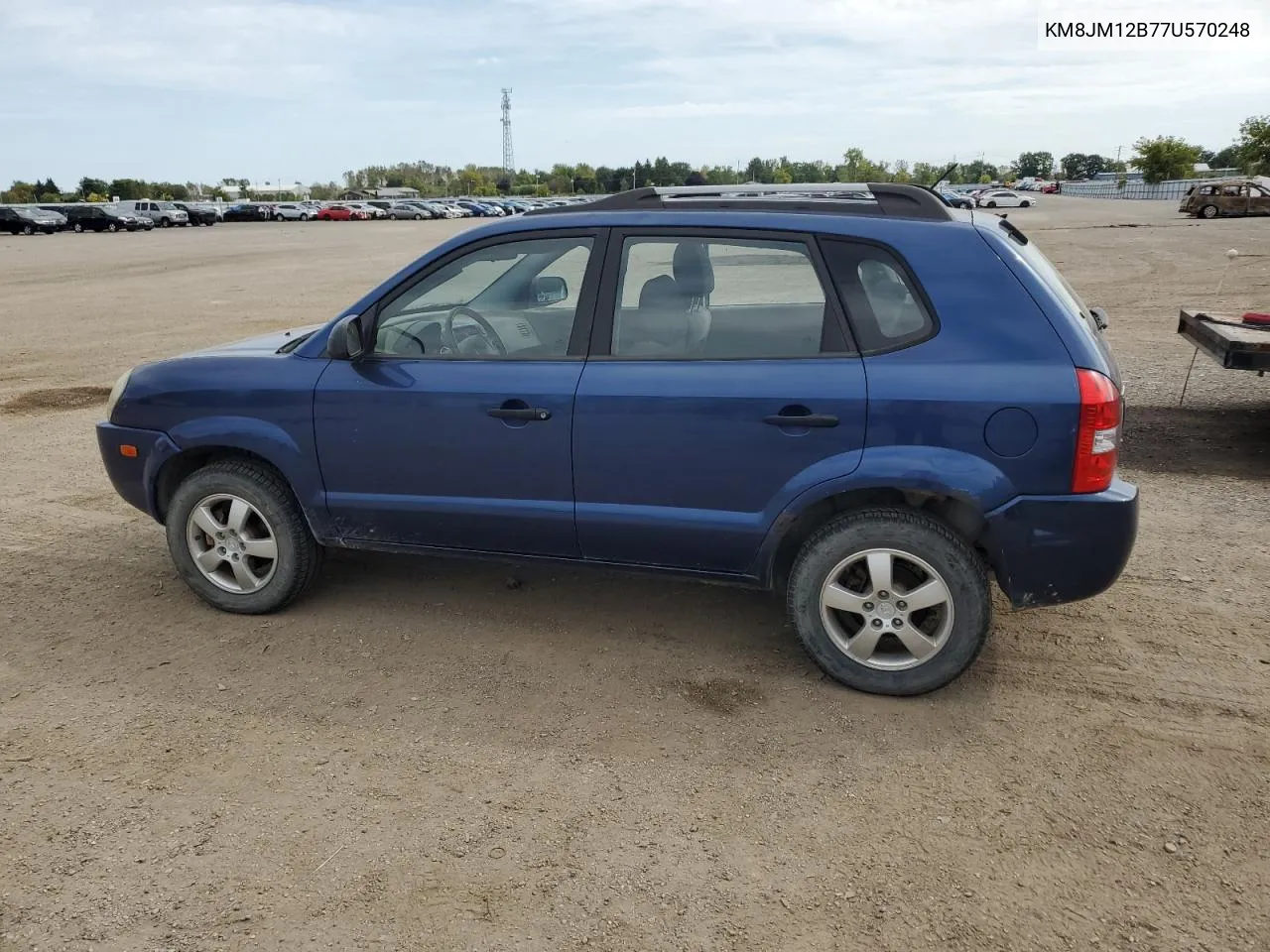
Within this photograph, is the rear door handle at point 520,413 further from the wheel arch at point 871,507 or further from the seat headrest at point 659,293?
the wheel arch at point 871,507

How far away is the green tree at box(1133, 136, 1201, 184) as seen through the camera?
103 meters

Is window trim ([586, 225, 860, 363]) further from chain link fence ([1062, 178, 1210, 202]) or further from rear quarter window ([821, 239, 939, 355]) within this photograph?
chain link fence ([1062, 178, 1210, 202])

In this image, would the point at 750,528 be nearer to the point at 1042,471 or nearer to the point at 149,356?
the point at 1042,471

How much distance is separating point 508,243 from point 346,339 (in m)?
0.78

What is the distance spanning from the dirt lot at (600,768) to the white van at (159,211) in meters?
55.6

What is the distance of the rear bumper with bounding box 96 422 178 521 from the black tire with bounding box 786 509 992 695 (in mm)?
2907

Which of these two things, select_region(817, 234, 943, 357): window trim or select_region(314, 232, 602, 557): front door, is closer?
select_region(817, 234, 943, 357): window trim

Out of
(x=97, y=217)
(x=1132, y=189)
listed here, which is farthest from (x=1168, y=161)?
(x=97, y=217)

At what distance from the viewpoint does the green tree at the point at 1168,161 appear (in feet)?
338

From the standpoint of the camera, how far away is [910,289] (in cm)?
373

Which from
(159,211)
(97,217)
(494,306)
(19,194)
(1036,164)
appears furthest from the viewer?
(1036,164)

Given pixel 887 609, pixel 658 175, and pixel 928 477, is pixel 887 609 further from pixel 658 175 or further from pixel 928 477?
pixel 658 175

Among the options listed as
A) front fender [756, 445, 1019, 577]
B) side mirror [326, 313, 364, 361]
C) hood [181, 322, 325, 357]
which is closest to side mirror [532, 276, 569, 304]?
side mirror [326, 313, 364, 361]

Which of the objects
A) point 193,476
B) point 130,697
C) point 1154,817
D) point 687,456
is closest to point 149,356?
point 193,476
